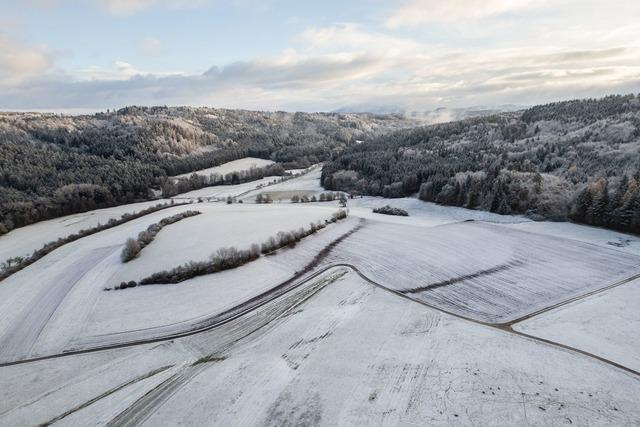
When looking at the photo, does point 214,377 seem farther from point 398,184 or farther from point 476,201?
point 398,184

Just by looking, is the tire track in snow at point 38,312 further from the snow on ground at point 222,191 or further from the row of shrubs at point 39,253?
the snow on ground at point 222,191

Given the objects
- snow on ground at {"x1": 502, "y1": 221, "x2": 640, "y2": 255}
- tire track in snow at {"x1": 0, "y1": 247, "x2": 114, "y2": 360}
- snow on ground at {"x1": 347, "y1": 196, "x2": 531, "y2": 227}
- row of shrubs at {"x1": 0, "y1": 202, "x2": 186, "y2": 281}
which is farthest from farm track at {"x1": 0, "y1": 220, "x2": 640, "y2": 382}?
row of shrubs at {"x1": 0, "y1": 202, "x2": 186, "y2": 281}

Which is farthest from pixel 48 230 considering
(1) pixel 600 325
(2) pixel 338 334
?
(1) pixel 600 325

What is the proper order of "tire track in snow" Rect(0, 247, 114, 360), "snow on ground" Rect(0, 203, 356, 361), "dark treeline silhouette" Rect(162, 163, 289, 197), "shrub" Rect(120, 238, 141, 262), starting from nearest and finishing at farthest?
"tire track in snow" Rect(0, 247, 114, 360) < "snow on ground" Rect(0, 203, 356, 361) < "shrub" Rect(120, 238, 141, 262) < "dark treeline silhouette" Rect(162, 163, 289, 197)

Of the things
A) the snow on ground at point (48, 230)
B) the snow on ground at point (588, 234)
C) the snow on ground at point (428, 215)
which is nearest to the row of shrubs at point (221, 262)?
the snow on ground at point (428, 215)

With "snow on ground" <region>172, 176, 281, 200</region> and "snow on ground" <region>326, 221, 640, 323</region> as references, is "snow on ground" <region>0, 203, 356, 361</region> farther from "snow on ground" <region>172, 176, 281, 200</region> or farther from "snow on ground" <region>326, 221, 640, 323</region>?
"snow on ground" <region>172, 176, 281, 200</region>

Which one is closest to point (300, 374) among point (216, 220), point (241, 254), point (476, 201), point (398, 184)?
point (241, 254)
